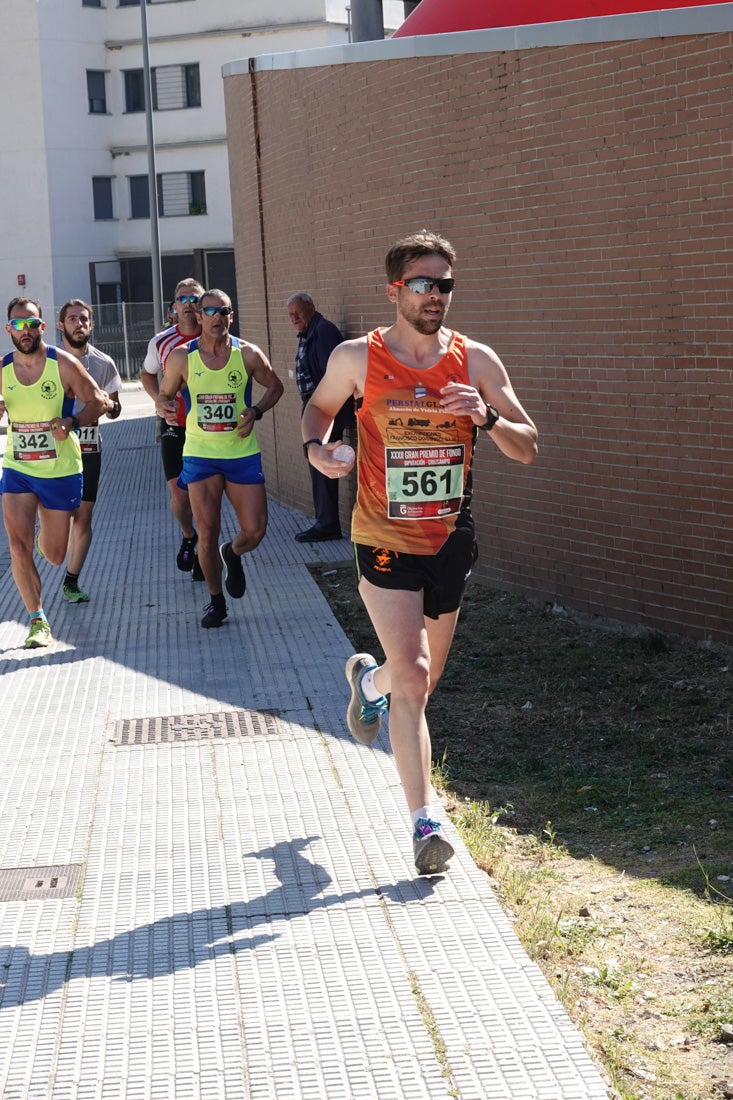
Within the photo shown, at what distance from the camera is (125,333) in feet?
148

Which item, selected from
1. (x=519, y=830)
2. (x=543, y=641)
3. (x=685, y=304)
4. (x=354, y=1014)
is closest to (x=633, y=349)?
(x=685, y=304)

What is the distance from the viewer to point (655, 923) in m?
4.93

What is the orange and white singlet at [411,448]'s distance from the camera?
5.16m

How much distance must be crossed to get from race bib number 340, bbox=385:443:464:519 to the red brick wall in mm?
3191

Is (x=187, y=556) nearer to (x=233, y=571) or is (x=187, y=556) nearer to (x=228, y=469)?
(x=233, y=571)

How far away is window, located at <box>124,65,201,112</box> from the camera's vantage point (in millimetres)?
52344

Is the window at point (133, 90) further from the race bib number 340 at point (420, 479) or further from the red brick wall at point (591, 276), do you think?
the race bib number 340 at point (420, 479)

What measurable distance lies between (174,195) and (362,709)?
163 feet

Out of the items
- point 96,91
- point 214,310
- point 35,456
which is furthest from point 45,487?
point 96,91

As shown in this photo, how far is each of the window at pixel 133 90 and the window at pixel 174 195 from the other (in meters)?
2.47

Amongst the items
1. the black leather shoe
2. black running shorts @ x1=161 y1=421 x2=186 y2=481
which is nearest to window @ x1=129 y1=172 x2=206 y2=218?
the black leather shoe

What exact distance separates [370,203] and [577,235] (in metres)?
3.20

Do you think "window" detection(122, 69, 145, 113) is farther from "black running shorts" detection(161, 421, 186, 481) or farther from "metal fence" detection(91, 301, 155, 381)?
"black running shorts" detection(161, 421, 186, 481)

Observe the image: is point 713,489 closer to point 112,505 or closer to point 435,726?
point 435,726
